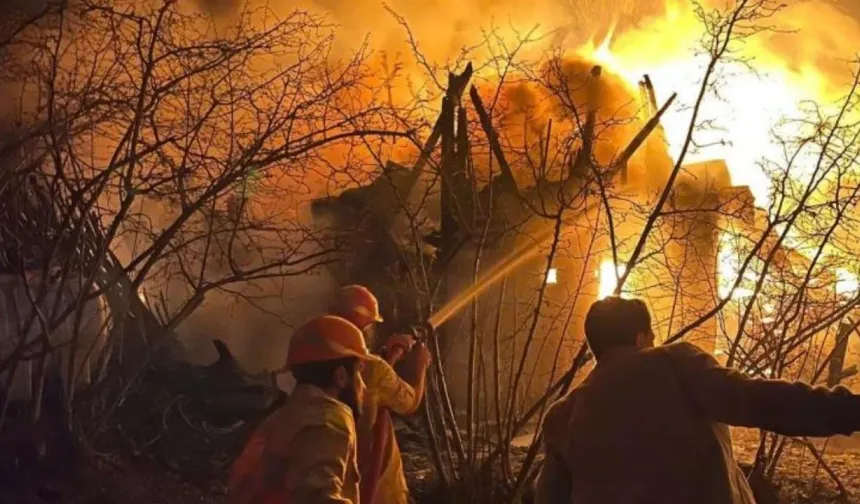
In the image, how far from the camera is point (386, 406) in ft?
16.3

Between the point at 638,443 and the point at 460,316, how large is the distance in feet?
22.7

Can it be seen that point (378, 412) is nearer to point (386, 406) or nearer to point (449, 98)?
point (386, 406)

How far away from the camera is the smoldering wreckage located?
7547mm

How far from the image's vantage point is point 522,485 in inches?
277

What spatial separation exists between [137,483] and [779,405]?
6.43 metres

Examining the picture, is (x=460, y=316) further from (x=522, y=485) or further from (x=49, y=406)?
(x=49, y=406)

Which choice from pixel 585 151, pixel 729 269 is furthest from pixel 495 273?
pixel 729 269

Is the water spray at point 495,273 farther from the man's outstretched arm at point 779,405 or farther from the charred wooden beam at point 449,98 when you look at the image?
the man's outstretched arm at point 779,405

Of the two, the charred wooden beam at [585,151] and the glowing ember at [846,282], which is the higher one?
the glowing ember at [846,282]

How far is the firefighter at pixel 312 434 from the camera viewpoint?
300 centimetres

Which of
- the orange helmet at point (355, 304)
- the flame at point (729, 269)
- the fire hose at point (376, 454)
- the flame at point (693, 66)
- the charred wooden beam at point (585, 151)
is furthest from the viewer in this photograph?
the flame at point (693, 66)

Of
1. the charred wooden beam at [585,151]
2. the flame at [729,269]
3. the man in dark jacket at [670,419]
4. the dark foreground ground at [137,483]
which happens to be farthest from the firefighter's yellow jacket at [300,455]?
the flame at [729,269]

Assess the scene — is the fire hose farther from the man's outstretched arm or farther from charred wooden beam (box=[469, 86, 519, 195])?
charred wooden beam (box=[469, 86, 519, 195])

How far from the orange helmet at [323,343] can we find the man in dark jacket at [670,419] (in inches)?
34.4
